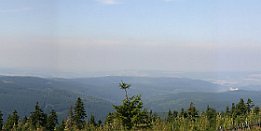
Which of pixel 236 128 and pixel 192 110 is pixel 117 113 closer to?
pixel 236 128

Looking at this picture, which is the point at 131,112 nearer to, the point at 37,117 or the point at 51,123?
the point at 37,117

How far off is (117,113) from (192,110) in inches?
1572

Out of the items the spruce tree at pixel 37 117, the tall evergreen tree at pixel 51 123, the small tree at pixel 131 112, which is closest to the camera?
the small tree at pixel 131 112

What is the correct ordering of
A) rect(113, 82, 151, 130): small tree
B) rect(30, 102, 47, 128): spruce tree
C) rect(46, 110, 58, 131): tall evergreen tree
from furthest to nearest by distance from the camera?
1. rect(46, 110, 58, 131): tall evergreen tree
2. rect(30, 102, 47, 128): spruce tree
3. rect(113, 82, 151, 130): small tree

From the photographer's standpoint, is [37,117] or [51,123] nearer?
[37,117]

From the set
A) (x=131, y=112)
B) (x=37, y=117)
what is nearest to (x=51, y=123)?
(x=37, y=117)

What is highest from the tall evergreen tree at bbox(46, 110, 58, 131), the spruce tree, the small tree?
the small tree

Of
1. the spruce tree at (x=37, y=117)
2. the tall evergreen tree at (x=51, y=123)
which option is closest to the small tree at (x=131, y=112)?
the spruce tree at (x=37, y=117)

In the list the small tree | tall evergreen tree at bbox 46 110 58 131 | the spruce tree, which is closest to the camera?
the small tree

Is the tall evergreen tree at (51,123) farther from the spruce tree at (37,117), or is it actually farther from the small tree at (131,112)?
the small tree at (131,112)

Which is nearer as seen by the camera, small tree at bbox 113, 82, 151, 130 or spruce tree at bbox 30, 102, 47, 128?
small tree at bbox 113, 82, 151, 130

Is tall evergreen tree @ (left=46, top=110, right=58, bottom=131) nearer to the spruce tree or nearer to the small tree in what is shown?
the spruce tree

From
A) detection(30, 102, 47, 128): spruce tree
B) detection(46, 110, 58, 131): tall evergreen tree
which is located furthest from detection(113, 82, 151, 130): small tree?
detection(46, 110, 58, 131): tall evergreen tree

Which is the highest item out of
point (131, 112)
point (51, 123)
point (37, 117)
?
point (131, 112)
